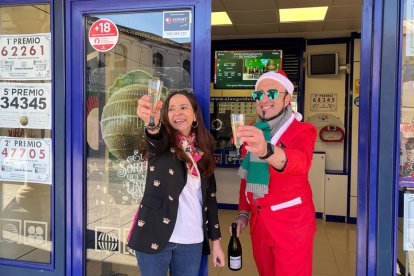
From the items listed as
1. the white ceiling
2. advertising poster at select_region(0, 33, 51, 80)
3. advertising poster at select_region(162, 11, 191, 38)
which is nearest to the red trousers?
advertising poster at select_region(162, 11, 191, 38)

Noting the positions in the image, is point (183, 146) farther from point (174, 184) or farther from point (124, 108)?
point (124, 108)

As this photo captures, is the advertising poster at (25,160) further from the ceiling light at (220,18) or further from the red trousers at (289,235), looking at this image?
the ceiling light at (220,18)

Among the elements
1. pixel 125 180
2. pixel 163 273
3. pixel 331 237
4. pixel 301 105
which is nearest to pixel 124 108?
pixel 125 180

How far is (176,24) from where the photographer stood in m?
2.27

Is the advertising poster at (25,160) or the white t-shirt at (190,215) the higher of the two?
the advertising poster at (25,160)

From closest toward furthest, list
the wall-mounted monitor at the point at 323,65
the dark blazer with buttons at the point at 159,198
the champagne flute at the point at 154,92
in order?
the champagne flute at the point at 154,92 → the dark blazer with buttons at the point at 159,198 → the wall-mounted monitor at the point at 323,65

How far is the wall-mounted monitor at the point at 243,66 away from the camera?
6230 mm

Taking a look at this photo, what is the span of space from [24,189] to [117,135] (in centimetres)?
77

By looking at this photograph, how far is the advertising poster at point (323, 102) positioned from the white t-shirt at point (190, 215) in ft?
15.1

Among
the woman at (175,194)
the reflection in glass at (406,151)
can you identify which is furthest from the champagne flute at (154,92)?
the reflection in glass at (406,151)

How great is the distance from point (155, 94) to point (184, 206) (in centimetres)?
56

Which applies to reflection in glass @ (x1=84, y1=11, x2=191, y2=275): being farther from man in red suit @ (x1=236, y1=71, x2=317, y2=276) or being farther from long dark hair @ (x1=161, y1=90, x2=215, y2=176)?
man in red suit @ (x1=236, y1=71, x2=317, y2=276)

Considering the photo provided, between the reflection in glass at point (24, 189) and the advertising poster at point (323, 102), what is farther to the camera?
the advertising poster at point (323, 102)

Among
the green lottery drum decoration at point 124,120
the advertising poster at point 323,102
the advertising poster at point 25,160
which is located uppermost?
the advertising poster at point 323,102
